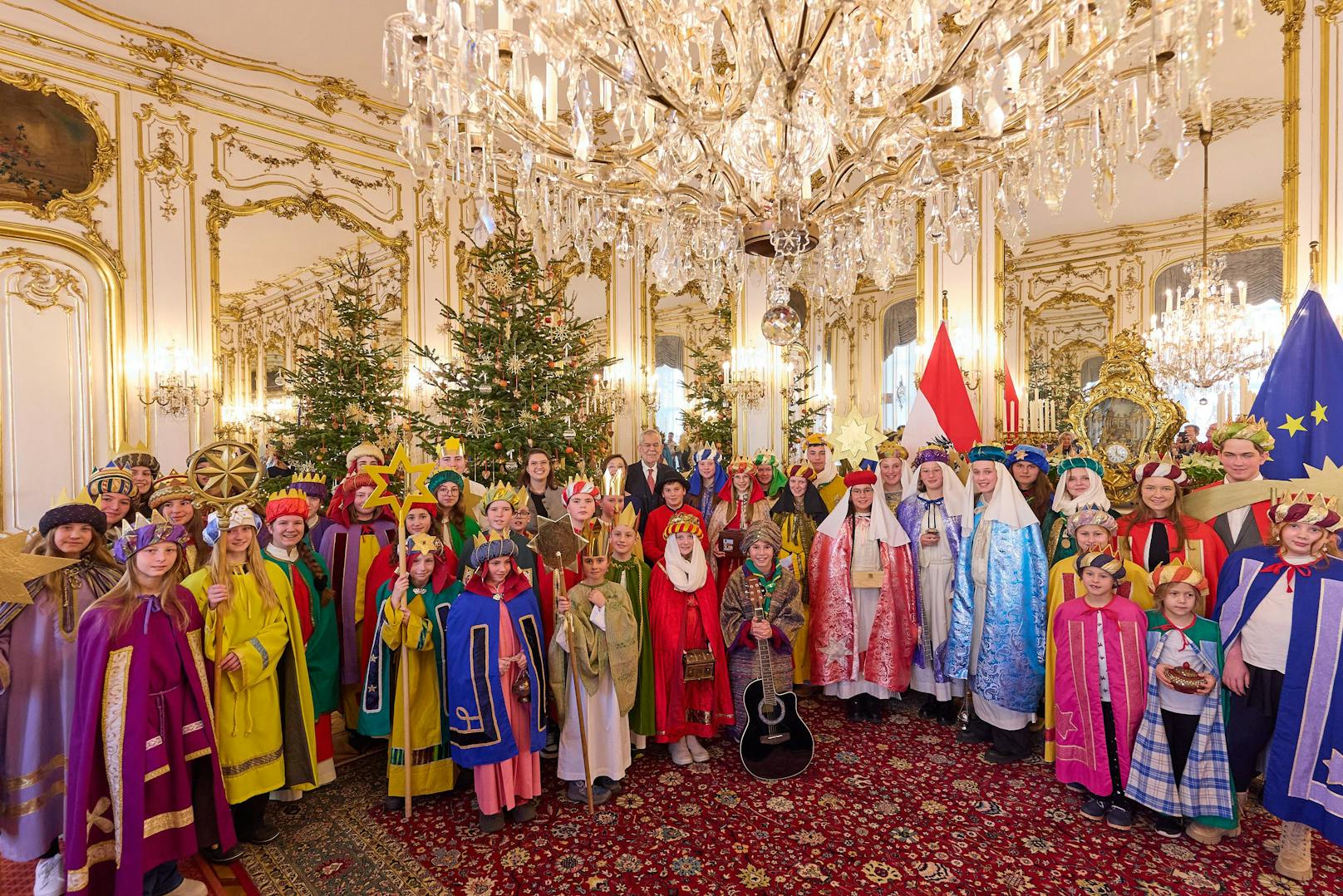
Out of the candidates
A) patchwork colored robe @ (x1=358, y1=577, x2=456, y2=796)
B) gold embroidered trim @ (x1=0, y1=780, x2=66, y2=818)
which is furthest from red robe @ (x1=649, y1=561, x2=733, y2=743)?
gold embroidered trim @ (x1=0, y1=780, x2=66, y2=818)

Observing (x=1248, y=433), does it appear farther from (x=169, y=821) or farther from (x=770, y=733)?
(x=169, y=821)

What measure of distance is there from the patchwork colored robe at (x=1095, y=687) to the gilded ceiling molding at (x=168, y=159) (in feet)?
31.9

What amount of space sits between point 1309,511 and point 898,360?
6.31 m

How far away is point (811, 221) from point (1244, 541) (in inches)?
127

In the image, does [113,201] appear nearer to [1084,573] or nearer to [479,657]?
[479,657]

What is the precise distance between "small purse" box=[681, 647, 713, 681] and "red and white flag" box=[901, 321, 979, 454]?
325 cm

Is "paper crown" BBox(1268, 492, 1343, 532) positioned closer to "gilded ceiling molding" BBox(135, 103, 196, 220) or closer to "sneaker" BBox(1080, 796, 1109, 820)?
"sneaker" BBox(1080, 796, 1109, 820)

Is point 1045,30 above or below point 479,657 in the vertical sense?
above

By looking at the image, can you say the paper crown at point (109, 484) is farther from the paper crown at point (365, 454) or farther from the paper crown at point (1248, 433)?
the paper crown at point (1248, 433)

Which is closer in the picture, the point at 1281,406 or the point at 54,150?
the point at 1281,406

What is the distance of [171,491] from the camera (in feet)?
11.0

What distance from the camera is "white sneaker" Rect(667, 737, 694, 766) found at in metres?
4.03

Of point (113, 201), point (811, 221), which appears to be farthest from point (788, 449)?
point (113, 201)

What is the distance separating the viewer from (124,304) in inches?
282
